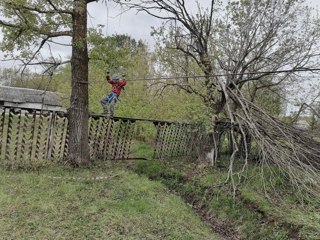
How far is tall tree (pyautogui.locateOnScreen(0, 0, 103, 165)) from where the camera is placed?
5426 millimetres

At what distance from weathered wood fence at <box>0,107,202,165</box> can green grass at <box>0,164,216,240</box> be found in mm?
600

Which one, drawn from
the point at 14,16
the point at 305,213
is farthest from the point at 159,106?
the point at 305,213

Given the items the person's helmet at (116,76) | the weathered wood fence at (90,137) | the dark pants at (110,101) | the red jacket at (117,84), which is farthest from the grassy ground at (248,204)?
the person's helmet at (116,76)

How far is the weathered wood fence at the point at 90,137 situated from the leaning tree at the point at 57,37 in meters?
0.37

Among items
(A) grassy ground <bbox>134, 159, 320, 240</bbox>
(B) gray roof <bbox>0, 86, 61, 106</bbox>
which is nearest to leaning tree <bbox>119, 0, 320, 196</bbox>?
(A) grassy ground <bbox>134, 159, 320, 240</bbox>

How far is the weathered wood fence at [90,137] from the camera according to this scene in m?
5.77

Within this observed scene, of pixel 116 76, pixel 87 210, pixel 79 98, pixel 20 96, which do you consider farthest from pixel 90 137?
pixel 20 96

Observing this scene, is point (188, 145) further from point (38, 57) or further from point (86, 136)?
point (38, 57)

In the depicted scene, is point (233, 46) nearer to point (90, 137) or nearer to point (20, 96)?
point (90, 137)

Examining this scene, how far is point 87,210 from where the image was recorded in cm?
427

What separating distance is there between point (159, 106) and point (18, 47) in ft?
17.8

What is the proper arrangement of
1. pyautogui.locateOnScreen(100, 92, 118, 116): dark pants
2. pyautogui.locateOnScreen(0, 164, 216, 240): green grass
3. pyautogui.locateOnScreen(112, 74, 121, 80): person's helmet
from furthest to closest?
pyautogui.locateOnScreen(100, 92, 118, 116): dark pants → pyautogui.locateOnScreen(112, 74, 121, 80): person's helmet → pyautogui.locateOnScreen(0, 164, 216, 240): green grass

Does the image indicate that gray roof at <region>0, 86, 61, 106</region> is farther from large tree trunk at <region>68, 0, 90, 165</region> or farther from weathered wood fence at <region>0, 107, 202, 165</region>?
large tree trunk at <region>68, 0, 90, 165</region>

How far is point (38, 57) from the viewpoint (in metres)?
5.88
